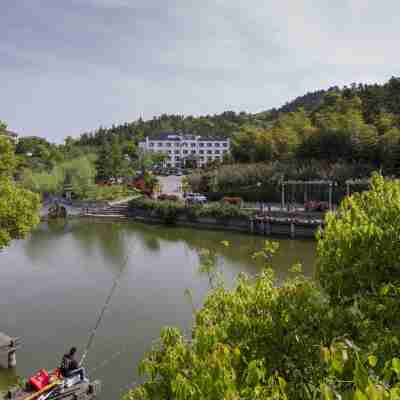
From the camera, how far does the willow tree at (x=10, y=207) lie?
1083 cm

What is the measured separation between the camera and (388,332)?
12.3 ft

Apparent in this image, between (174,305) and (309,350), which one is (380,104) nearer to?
(174,305)

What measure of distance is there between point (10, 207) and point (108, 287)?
20.0ft

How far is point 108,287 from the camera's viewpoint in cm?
1589

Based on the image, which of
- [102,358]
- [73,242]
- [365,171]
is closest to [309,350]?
[102,358]

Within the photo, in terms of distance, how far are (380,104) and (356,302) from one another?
45.0 m

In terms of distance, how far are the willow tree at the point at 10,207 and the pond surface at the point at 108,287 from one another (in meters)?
2.88

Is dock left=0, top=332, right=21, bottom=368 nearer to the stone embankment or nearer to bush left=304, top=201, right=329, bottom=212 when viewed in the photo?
the stone embankment

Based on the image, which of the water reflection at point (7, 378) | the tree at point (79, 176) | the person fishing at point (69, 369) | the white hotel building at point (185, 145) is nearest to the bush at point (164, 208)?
the tree at point (79, 176)

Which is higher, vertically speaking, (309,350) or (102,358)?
(309,350)

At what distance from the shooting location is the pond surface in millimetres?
10336

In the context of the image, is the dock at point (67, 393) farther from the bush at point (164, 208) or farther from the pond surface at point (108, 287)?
the bush at point (164, 208)

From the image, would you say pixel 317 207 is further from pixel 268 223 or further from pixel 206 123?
pixel 206 123

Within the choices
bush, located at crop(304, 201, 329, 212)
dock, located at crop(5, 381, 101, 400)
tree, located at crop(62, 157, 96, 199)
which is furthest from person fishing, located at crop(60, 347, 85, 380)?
tree, located at crop(62, 157, 96, 199)
